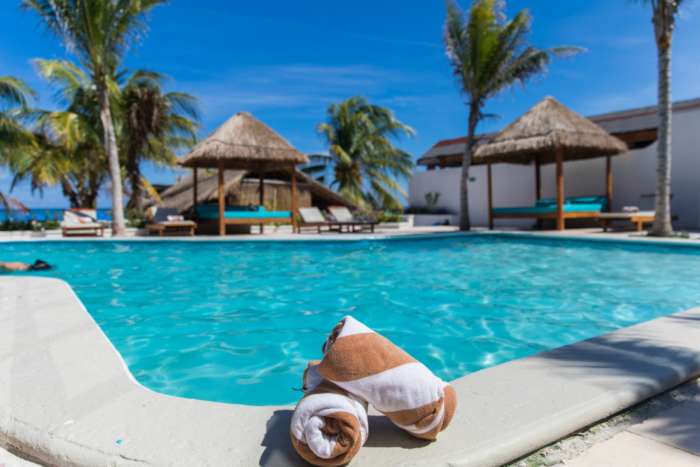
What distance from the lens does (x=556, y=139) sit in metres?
11.9

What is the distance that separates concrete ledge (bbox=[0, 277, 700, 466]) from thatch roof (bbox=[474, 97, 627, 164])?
11.0 metres

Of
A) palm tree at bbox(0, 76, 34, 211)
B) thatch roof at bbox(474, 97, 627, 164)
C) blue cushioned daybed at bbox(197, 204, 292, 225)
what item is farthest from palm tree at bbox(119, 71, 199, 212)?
thatch roof at bbox(474, 97, 627, 164)

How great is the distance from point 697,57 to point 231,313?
11.1 m

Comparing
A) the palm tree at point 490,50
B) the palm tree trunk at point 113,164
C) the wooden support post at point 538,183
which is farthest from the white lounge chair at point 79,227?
the wooden support post at point 538,183

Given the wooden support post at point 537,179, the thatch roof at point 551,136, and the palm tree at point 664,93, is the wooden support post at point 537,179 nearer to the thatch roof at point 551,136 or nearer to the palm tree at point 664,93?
the thatch roof at point 551,136

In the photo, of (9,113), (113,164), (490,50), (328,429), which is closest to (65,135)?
(9,113)

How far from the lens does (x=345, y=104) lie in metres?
21.2

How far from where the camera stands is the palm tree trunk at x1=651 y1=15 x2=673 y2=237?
30.6 feet

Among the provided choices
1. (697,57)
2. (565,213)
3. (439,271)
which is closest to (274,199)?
(565,213)

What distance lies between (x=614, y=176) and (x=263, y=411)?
15.9 meters

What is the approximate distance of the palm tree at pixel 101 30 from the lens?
450 inches

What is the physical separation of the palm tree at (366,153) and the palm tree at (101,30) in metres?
10.1

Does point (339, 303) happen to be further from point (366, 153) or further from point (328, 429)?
point (366, 153)

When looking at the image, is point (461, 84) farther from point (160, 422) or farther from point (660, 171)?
point (160, 422)
